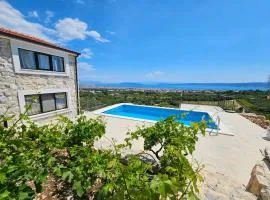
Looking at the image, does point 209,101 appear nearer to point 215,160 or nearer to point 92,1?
point 215,160

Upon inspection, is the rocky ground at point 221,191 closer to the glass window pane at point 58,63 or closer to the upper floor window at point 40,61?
the upper floor window at point 40,61

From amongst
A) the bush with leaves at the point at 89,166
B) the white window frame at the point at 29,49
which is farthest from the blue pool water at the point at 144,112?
the bush with leaves at the point at 89,166

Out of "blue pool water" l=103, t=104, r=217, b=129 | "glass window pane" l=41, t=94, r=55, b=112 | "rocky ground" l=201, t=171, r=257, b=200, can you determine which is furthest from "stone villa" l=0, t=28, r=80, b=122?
"rocky ground" l=201, t=171, r=257, b=200

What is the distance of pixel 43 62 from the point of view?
29.0 ft

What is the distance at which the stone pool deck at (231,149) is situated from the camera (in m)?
4.73

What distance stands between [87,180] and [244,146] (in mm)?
7184

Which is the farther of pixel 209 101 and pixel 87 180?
pixel 209 101

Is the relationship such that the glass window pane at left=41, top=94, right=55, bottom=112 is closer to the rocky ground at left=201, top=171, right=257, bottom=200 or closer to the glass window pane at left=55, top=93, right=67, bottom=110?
the glass window pane at left=55, top=93, right=67, bottom=110

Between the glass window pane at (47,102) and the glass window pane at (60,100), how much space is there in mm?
332

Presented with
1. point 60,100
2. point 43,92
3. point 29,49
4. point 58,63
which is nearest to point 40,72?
point 43,92

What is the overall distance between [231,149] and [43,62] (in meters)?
10.9

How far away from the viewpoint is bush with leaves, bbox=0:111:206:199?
1.17m

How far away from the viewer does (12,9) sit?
763cm

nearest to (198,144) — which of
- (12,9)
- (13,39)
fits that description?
(13,39)
